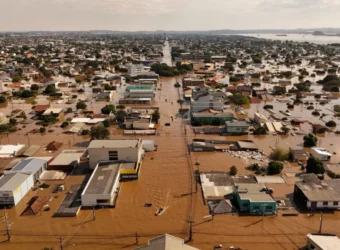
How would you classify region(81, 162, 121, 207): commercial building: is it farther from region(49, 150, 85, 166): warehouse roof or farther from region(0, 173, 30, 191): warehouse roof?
region(0, 173, 30, 191): warehouse roof

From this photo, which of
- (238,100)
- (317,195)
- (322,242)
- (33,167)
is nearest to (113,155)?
(33,167)

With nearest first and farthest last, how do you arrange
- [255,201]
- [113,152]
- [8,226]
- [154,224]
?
[8,226]
[154,224]
[255,201]
[113,152]

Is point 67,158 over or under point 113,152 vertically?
under

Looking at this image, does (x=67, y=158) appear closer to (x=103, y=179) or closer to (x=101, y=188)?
(x=103, y=179)

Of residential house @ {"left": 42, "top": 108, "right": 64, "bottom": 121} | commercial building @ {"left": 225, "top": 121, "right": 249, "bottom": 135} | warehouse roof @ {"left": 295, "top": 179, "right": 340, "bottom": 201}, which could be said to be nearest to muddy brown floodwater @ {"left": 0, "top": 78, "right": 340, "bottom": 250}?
warehouse roof @ {"left": 295, "top": 179, "right": 340, "bottom": 201}

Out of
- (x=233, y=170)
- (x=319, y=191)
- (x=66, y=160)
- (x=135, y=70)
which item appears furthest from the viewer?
(x=135, y=70)

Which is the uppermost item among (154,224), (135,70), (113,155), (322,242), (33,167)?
(135,70)

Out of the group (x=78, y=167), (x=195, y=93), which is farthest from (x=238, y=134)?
(x=78, y=167)

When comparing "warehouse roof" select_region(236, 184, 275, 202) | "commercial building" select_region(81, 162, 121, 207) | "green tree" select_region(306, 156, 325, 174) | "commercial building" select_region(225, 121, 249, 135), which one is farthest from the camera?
"commercial building" select_region(225, 121, 249, 135)
